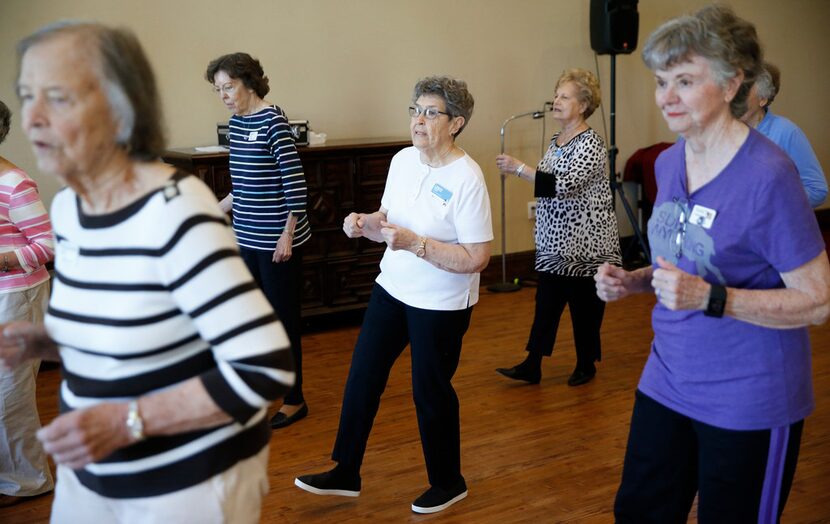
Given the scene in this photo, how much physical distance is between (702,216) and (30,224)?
2.23 m

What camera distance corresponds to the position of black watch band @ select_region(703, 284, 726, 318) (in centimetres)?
180

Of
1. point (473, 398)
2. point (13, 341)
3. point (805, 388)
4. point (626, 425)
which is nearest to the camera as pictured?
point (13, 341)

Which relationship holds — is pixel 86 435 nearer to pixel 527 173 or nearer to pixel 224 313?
pixel 224 313

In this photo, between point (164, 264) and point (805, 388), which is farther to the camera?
point (805, 388)

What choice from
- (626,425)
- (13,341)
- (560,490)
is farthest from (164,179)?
(626,425)

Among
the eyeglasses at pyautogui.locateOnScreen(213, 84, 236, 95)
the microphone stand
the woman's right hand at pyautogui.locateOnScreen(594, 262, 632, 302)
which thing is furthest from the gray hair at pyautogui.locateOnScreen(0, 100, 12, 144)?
the microphone stand

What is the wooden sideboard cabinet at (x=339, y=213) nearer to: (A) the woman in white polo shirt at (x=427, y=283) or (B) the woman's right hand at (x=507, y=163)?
(B) the woman's right hand at (x=507, y=163)

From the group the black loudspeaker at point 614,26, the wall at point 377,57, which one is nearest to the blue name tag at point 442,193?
the wall at point 377,57

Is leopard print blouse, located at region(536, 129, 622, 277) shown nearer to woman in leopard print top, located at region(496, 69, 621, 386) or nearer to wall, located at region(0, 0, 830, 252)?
woman in leopard print top, located at region(496, 69, 621, 386)

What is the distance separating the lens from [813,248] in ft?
5.87

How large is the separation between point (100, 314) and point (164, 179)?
0.24 m

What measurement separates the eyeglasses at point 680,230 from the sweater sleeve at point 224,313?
103cm

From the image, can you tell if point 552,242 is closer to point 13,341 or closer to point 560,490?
point 560,490

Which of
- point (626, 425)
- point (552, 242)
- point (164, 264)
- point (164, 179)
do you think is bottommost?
point (626, 425)
